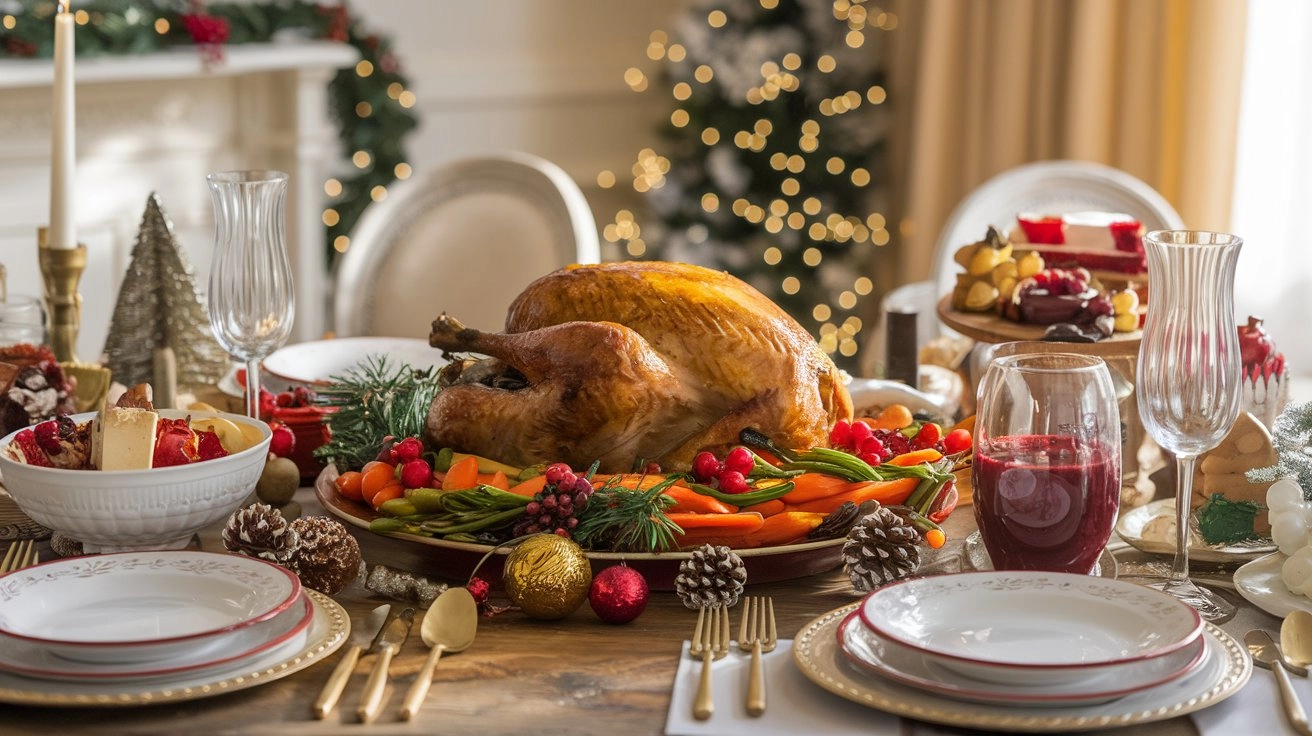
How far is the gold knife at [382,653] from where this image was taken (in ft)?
3.30

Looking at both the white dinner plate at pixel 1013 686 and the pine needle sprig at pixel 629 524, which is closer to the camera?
the white dinner plate at pixel 1013 686

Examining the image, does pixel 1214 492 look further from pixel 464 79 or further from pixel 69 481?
pixel 464 79

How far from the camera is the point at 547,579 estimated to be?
1.18 meters

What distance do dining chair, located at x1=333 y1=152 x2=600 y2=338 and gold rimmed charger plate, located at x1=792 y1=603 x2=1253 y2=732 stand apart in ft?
5.74

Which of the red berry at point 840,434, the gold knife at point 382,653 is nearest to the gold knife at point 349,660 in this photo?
the gold knife at point 382,653

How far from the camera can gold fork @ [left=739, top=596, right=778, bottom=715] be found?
1.02 m

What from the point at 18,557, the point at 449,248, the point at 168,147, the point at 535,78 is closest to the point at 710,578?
the point at 18,557

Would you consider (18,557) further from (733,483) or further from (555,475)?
(733,483)

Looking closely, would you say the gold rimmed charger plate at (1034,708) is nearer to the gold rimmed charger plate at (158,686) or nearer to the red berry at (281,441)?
the gold rimmed charger plate at (158,686)

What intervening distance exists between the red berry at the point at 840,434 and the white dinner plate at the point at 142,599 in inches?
23.0

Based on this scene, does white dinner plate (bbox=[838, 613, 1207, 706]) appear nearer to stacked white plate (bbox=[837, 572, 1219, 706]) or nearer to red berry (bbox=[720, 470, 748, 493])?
stacked white plate (bbox=[837, 572, 1219, 706])

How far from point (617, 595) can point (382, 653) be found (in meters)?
0.20

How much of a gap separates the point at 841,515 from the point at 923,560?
0.36ft

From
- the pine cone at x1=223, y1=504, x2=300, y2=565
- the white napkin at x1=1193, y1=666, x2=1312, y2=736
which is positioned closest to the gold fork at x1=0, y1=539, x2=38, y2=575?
the pine cone at x1=223, y1=504, x2=300, y2=565
